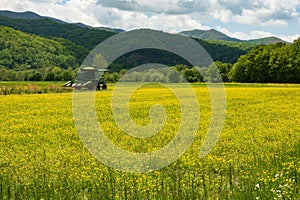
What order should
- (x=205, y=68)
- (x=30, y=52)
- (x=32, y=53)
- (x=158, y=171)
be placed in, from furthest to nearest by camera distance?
(x=32, y=53) < (x=30, y=52) < (x=205, y=68) < (x=158, y=171)

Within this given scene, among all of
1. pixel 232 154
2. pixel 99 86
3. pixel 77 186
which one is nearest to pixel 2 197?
pixel 77 186

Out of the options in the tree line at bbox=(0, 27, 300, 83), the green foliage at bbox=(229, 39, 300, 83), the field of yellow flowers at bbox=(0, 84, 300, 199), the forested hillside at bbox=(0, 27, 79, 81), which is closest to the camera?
the field of yellow flowers at bbox=(0, 84, 300, 199)

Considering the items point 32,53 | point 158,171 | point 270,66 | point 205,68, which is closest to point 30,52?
point 32,53

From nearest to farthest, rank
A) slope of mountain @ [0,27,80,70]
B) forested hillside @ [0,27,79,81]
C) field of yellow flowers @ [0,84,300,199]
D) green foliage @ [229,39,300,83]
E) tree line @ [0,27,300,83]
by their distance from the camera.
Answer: field of yellow flowers @ [0,84,300,199] < green foliage @ [229,39,300,83] < tree line @ [0,27,300,83] < forested hillside @ [0,27,79,81] < slope of mountain @ [0,27,80,70]

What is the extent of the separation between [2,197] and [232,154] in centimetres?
698

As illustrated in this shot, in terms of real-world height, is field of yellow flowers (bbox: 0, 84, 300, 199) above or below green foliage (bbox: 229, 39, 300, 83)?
below

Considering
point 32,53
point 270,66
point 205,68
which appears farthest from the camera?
point 32,53

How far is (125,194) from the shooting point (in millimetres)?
7805

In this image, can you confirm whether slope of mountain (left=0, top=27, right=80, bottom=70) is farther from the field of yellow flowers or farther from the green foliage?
the field of yellow flowers

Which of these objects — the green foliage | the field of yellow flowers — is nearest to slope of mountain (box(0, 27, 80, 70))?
the green foliage

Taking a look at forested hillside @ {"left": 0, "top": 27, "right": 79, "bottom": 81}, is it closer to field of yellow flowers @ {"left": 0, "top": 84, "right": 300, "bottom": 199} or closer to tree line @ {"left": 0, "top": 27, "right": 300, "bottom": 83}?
tree line @ {"left": 0, "top": 27, "right": 300, "bottom": 83}

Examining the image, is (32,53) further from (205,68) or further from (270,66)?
(270,66)

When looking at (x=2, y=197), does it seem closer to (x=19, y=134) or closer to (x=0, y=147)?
(x=0, y=147)

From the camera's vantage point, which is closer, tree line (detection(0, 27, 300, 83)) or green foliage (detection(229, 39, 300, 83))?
green foliage (detection(229, 39, 300, 83))
